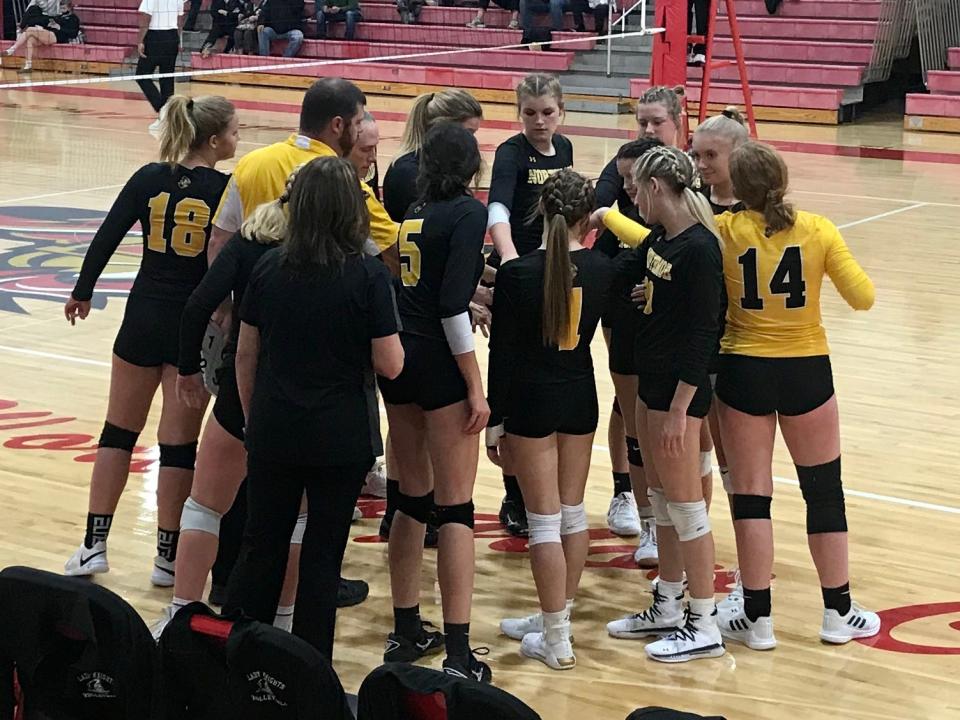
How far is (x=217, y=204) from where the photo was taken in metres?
4.62

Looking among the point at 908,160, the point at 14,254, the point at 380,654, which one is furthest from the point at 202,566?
the point at 908,160

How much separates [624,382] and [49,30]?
72.7 feet

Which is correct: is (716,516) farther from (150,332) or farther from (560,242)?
(150,332)

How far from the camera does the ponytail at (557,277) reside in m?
4.11

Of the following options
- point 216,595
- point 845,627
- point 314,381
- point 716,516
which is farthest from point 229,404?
point 716,516

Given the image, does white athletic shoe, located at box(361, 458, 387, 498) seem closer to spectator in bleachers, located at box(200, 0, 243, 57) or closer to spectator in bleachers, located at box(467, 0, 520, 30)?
spectator in bleachers, located at box(467, 0, 520, 30)

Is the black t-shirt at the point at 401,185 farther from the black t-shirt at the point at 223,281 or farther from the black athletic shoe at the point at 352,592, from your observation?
the black athletic shoe at the point at 352,592

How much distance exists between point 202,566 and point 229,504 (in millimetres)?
208

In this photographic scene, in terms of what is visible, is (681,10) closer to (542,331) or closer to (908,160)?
(908,160)

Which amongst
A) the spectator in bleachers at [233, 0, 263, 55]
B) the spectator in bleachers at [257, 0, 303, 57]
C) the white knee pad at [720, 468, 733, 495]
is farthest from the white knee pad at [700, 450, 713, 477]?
the spectator in bleachers at [233, 0, 263, 55]

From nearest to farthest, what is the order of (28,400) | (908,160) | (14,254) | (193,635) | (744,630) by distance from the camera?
(193,635)
(744,630)
(28,400)
(14,254)
(908,160)

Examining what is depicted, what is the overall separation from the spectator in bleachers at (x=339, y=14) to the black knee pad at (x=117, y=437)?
19.0 meters

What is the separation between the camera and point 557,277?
4125mm

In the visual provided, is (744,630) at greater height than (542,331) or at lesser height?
lesser
